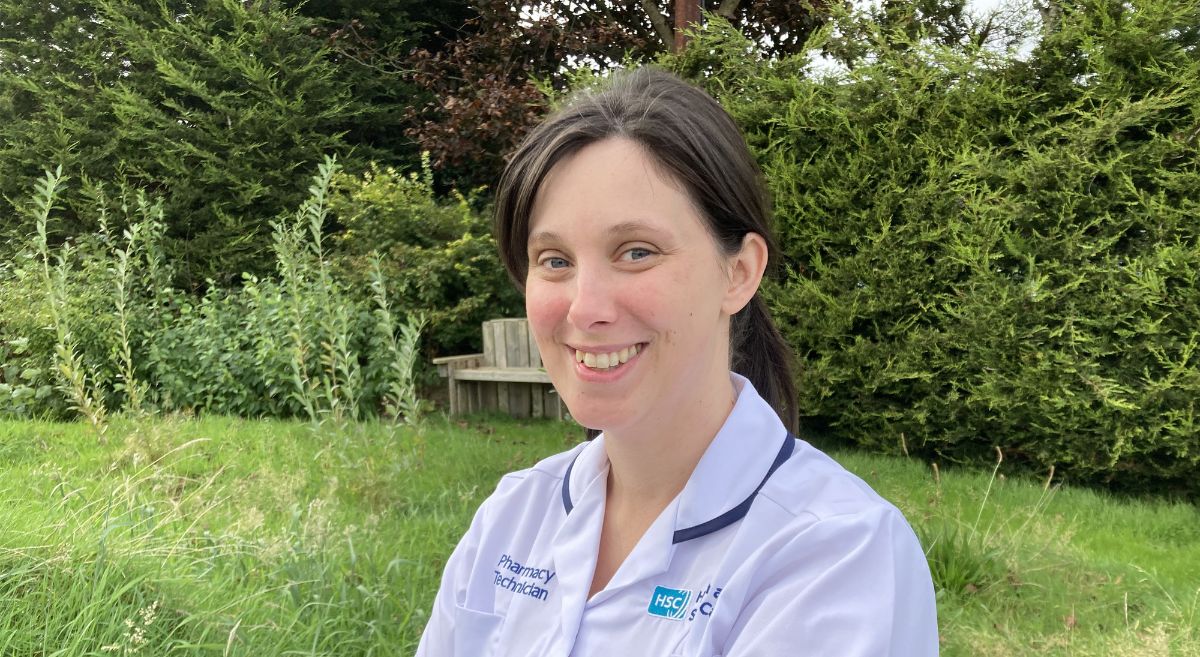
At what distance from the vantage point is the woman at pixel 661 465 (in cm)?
107

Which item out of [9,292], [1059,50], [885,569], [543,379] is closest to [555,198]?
[885,569]

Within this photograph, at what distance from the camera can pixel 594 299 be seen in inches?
49.1

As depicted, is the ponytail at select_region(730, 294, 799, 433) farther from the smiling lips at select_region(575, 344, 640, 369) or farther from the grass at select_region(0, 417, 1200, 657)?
the grass at select_region(0, 417, 1200, 657)

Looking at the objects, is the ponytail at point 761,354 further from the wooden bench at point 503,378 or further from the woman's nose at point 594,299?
the wooden bench at point 503,378

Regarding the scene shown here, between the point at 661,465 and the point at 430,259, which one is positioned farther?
the point at 430,259

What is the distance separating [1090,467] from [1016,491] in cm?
48

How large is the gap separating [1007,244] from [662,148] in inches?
150

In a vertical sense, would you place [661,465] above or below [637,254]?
below

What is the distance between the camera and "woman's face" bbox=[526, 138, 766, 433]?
1250 millimetres

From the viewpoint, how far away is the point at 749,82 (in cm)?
563

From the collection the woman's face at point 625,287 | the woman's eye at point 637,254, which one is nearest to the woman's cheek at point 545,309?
the woman's face at point 625,287

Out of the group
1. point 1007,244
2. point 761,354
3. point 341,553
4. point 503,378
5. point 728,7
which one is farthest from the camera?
point 728,7

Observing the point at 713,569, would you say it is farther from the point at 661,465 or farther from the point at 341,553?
the point at 341,553

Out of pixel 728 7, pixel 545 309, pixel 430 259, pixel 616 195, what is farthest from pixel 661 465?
pixel 728 7
